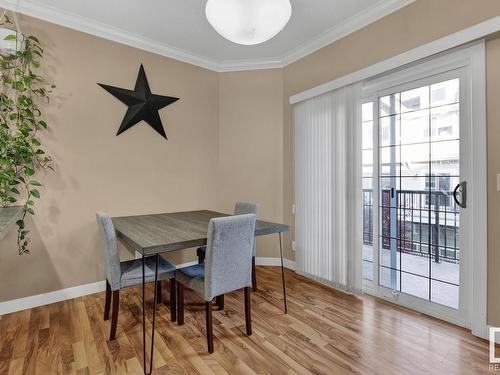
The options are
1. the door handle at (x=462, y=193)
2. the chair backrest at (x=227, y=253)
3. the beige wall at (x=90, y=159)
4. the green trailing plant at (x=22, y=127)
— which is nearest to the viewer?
the chair backrest at (x=227, y=253)

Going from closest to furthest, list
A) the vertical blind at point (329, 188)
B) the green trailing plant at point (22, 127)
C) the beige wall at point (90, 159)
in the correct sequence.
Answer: the green trailing plant at point (22, 127) → the beige wall at point (90, 159) → the vertical blind at point (329, 188)

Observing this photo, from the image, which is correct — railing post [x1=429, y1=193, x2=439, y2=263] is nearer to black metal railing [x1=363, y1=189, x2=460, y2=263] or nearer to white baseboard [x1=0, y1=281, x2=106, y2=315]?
black metal railing [x1=363, y1=189, x2=460, y2=263]

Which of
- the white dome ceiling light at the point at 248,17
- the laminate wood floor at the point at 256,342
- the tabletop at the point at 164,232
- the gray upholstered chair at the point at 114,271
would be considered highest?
the white dome ceiling light at the point at 248,17

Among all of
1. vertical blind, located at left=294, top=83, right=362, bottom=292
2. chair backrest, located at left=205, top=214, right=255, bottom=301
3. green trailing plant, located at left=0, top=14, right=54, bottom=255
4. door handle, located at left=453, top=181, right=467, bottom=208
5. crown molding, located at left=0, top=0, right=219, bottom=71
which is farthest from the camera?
vertical blind, located at left=294, top=83, right=362, bottom=292

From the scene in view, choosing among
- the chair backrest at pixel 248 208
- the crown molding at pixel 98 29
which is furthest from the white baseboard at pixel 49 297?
the crown molding at pixel 98 29

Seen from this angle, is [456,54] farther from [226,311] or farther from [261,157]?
[226,311]

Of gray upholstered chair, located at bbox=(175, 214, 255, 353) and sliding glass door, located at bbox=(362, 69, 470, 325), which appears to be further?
sliding glass door, located at bbox=(362, 69, 470, 325)

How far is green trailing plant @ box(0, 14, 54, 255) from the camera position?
2.21 metres

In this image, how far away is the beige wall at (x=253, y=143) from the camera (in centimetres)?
→ 349

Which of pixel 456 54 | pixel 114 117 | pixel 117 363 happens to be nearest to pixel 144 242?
pixel 117 363

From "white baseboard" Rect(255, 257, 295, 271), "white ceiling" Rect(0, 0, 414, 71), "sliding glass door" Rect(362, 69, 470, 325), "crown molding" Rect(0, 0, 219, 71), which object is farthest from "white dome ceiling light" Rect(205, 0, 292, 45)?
"white baseboard" Rect(255, 257, 295, 271)

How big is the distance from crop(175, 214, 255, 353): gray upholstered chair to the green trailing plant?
5.32 ft

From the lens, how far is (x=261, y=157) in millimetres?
3518

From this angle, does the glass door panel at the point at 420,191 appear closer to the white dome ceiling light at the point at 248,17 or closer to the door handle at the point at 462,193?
the door handle at the point at 462,193
